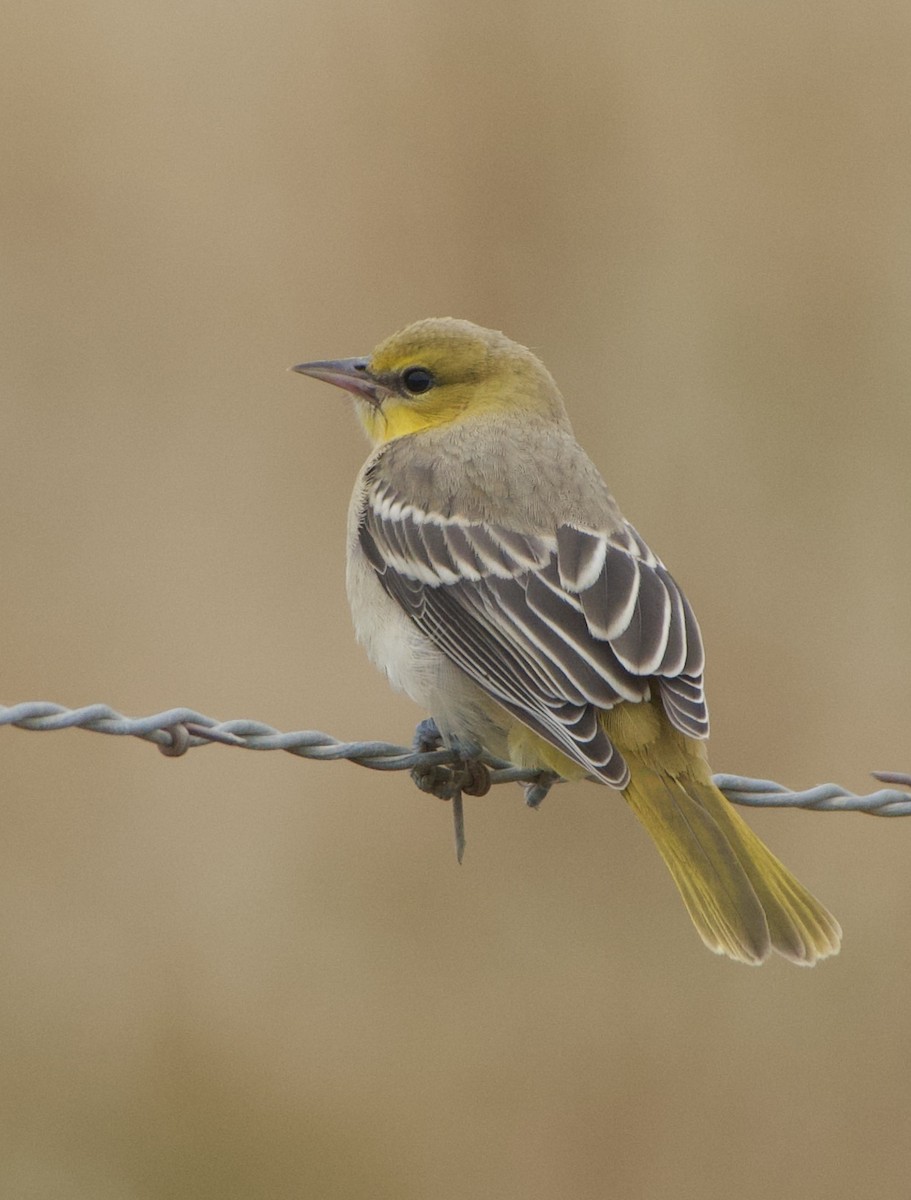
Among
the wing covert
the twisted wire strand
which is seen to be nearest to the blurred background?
the wing covert

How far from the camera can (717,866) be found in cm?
481

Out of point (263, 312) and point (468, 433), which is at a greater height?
point (263, 312)

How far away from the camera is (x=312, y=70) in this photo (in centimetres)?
874

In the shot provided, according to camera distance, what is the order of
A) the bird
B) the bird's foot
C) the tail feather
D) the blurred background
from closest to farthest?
the tail feather → the bird → the bird's foot → the blurred background

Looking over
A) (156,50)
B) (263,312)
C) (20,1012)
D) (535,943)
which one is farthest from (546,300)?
(20,1012)

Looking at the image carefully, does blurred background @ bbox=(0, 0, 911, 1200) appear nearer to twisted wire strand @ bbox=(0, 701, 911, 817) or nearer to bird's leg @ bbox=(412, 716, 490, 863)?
bird's leg @ bbox=(412, 716, 490, 863)

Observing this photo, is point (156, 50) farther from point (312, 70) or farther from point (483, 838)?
point (483, 838)

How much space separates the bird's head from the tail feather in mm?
2180

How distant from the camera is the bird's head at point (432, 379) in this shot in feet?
22.0

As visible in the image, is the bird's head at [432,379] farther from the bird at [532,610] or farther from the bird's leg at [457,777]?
the bird's leg at [457,777]

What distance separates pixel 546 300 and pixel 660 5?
162cm

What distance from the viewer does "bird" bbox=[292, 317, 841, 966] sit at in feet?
15.9

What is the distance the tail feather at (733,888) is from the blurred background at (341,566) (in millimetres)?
2733

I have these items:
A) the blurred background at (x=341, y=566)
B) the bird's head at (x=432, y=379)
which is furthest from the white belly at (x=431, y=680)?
the blurred background at (x=341, y=566)
